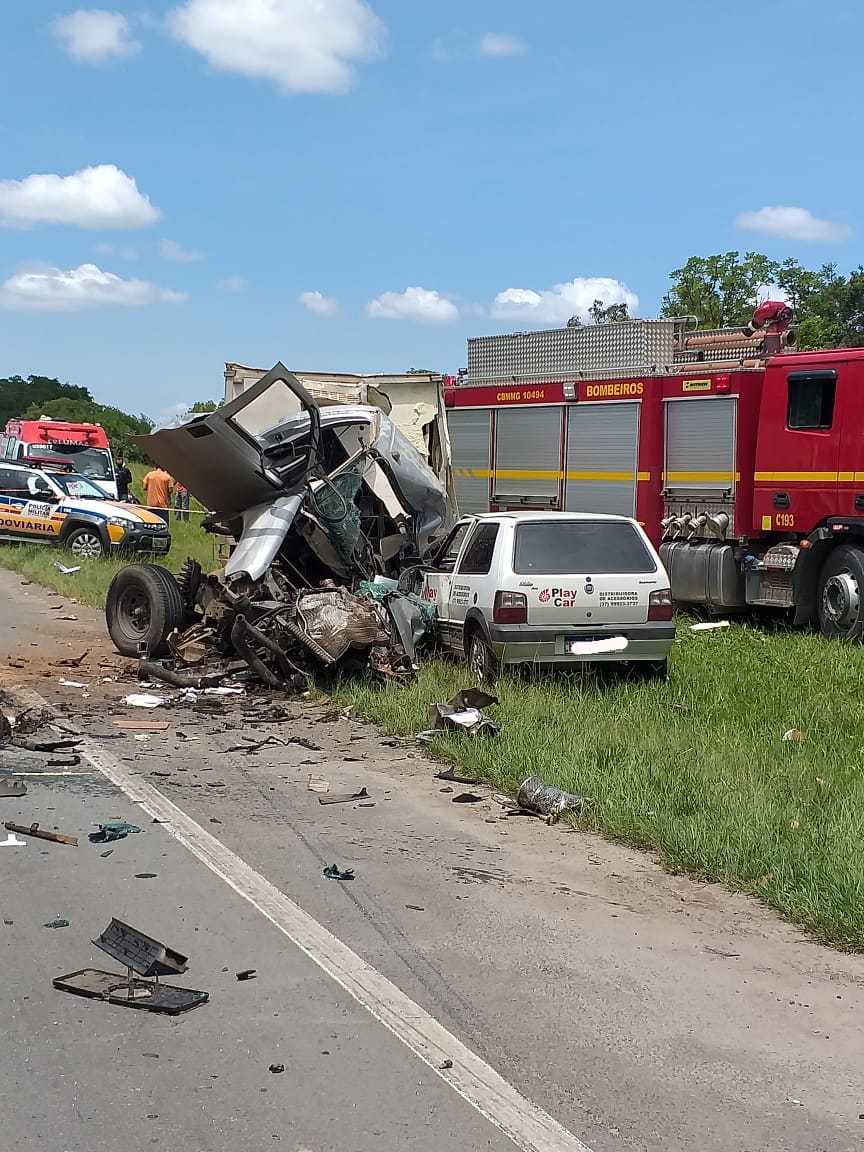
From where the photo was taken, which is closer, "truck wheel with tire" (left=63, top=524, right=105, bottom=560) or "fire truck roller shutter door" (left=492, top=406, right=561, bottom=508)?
"fire truck roller shutter door" (left=492, top=406, right=561, bottom=508)

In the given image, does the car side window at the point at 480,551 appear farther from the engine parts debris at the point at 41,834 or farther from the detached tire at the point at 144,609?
the engine parts debris at the point at 41,834

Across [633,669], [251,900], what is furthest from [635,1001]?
[633,669]

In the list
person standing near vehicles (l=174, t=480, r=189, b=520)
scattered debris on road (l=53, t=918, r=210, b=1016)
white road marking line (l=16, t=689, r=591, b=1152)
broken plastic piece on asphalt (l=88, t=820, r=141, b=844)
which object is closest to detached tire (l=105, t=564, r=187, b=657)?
white road marking line (l=16, t=689, r=591, b=1152)

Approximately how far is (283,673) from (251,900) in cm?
529

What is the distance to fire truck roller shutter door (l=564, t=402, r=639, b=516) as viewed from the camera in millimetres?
16172

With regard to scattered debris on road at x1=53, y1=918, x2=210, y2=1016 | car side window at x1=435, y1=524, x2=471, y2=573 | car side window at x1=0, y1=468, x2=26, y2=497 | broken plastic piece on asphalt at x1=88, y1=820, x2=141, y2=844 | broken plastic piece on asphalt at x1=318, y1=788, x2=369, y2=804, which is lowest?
broken plastic piece on asphalt at x1=318, y1=788, x2=369, y2=804

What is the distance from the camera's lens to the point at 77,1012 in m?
4.39

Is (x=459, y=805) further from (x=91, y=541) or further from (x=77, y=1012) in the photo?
(x=91, y=541)

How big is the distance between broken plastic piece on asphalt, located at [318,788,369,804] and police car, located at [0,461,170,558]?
50.9ft

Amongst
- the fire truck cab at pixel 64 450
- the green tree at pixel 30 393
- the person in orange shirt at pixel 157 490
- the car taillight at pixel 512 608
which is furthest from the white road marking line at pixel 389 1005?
the green tree at pixel 30 393

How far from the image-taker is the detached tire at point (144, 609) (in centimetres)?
1219

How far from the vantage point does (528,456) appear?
17.8 meters

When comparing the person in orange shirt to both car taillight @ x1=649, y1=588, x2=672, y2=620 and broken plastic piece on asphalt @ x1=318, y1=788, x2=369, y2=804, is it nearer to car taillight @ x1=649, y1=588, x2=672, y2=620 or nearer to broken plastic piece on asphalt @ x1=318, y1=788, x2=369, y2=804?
car taillight @ x1=649, y1=588, x2=672, y2=620

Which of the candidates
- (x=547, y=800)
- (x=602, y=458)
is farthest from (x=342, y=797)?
(x=602, y=458)
